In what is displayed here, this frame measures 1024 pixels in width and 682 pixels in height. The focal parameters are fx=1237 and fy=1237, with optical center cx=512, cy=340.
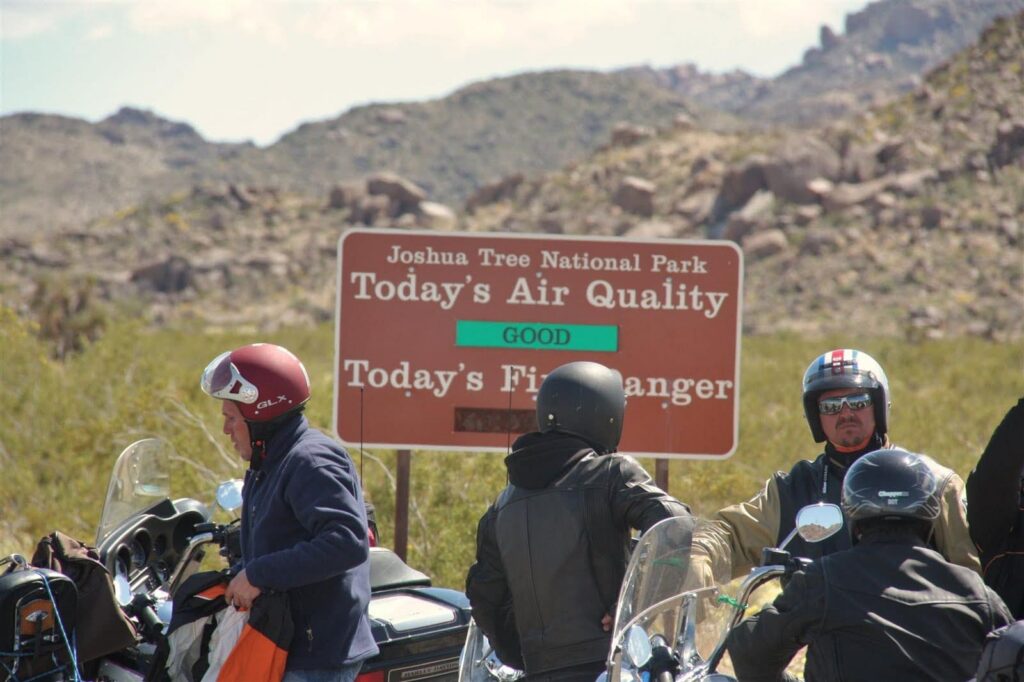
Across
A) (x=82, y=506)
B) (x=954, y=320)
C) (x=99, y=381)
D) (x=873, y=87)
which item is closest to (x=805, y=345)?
(x=954, y=320)

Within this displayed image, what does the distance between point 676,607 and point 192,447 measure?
742 centimetres

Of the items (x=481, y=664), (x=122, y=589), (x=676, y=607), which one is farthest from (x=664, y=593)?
(x=122, y=589)

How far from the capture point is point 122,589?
174 inches

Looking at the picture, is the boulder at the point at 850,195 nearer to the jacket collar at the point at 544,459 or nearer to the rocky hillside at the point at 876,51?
the jacket collar at the point at 544,459

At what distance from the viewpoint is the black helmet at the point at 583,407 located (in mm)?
3889

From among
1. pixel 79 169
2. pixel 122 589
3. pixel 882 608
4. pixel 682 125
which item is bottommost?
pixel 122 589

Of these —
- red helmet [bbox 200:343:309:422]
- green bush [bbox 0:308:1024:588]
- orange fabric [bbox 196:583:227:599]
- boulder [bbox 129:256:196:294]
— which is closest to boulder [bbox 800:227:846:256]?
green bush [bbox 0:308:1024:588]

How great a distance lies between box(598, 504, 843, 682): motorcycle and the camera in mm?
3064

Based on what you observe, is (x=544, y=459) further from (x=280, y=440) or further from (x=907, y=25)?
(x=907, y=25)

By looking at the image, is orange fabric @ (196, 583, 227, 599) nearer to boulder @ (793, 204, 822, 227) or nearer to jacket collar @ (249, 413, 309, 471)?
jacket collar @ (249, 413, 309, 471)

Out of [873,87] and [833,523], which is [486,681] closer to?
[833,523]

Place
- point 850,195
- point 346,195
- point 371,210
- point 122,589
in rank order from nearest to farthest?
point 122,589 < point 850,195 < point 371,210 < point 346,195

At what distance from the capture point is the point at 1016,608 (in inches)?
155

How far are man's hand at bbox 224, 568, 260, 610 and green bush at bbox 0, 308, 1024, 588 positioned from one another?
2.43m
